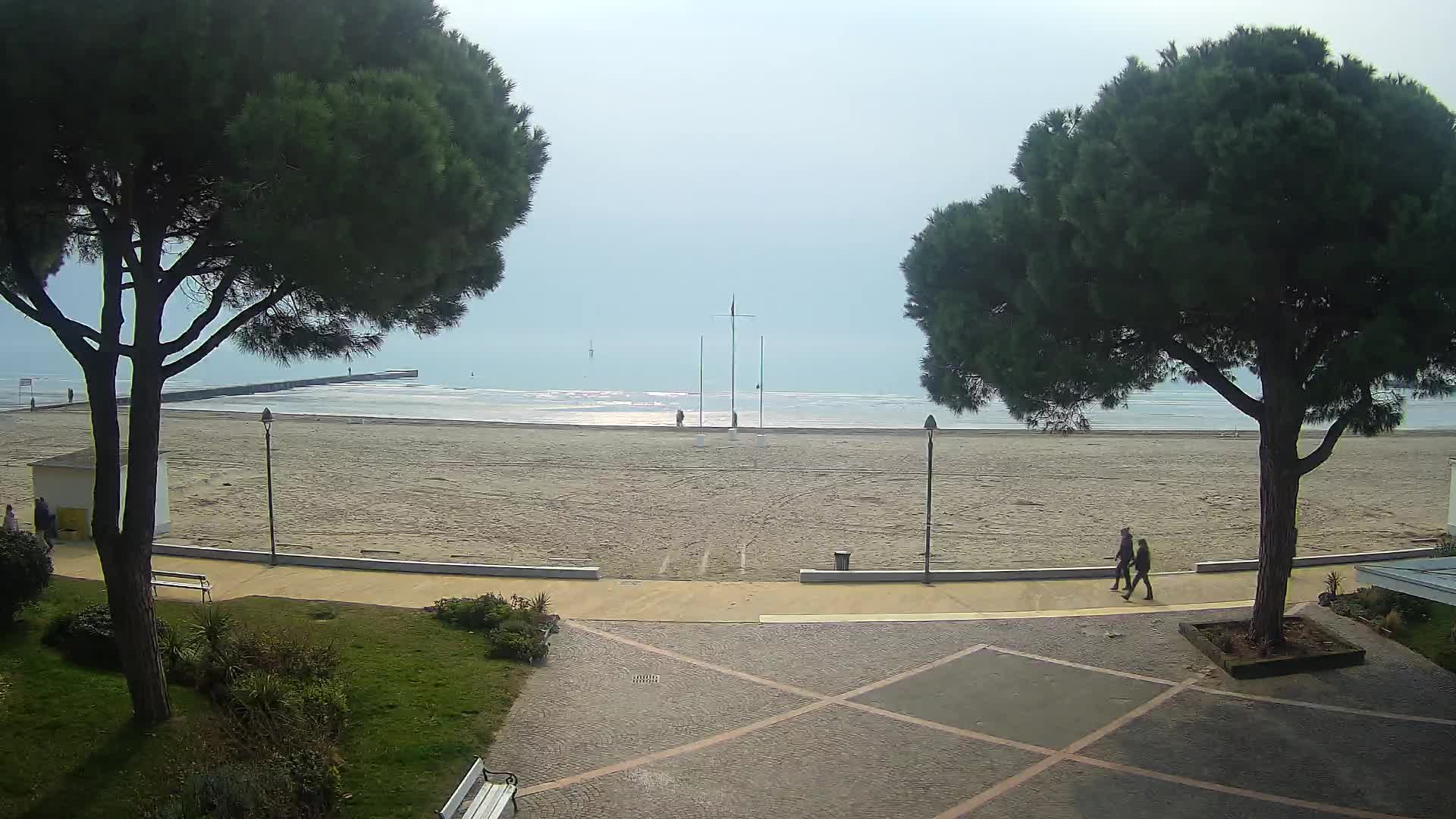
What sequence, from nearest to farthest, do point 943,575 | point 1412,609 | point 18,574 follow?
point 18,574, point 1412,609, point 943,575

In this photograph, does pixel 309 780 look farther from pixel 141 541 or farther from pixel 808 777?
pixel 808 777

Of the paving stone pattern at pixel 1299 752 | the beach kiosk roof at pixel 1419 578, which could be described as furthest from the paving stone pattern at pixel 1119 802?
the beach kiosk roof at pixel 1419 578

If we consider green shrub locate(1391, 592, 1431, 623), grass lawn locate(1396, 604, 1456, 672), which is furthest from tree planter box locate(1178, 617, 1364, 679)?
green shrub locate(1391, 592, 1431, 623)

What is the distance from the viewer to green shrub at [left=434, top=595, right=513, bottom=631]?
1309 centimetres

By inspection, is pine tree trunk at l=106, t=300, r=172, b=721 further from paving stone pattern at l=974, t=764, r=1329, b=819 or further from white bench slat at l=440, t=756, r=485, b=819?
paving stone pattern at l=974, t=764, r=1329, b=819

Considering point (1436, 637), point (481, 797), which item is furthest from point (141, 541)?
point (1436, 637)

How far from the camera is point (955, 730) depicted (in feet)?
33.3

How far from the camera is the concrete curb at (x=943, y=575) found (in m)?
17.0

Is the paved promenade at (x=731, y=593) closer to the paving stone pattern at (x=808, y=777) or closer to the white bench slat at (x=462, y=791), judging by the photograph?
the paving stone pattern at (x=808, y=777)

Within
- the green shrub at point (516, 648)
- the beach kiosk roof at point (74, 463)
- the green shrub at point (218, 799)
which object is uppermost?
the beach kiosk roof at point (74, 463)

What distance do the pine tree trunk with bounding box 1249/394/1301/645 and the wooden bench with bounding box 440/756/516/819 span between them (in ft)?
33.5

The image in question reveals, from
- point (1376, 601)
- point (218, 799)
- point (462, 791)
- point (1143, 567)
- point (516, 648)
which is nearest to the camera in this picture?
point (218, 799)

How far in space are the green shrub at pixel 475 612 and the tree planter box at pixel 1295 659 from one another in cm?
1003

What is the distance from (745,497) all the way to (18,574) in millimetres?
19355
